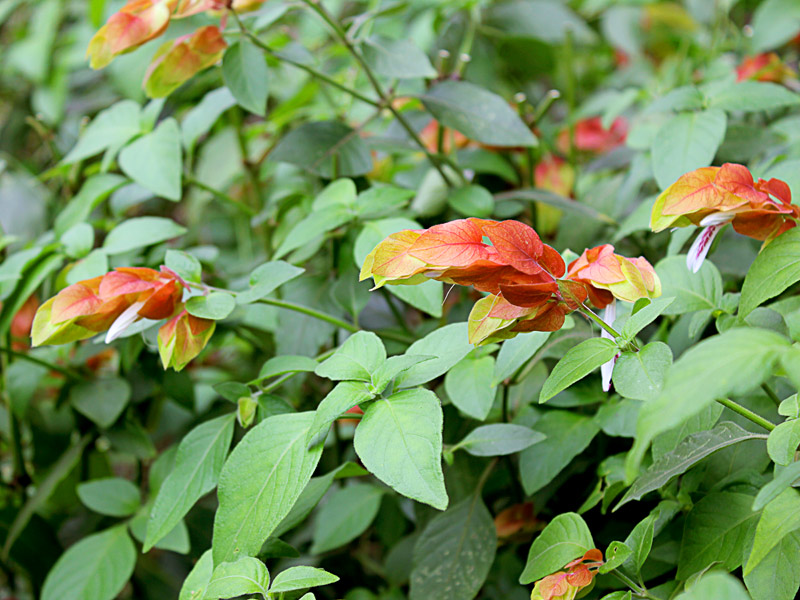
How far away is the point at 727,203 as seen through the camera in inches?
16.8

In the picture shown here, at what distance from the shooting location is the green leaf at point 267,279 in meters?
0.52

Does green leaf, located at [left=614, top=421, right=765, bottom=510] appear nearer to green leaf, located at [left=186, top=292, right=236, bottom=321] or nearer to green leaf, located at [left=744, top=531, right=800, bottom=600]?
green leaf, located at [left=744, top=531, right=800, bottom=600]

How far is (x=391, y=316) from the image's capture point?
0.82 metres

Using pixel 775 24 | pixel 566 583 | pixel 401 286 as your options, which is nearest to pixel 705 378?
pixel 566 583

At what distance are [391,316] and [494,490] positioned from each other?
0.78ft

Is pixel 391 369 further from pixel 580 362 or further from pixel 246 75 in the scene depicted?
pixel 246 75

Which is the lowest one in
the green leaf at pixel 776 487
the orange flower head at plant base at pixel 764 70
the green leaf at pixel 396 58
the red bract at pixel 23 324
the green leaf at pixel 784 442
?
the red bract at pixel 23 324

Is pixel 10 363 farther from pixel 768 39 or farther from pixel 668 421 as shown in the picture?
pixel 768 39

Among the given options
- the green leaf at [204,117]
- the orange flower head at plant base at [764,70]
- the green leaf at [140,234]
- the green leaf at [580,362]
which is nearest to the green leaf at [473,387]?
the green leaf at [580,362]

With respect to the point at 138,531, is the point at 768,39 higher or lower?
higher

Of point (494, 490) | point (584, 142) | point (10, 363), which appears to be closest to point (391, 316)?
point (494, 490)

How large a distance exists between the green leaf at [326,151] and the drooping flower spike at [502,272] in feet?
1.22

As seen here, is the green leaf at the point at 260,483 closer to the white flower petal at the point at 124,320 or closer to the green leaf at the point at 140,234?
the white flower petal at the point at 124,320

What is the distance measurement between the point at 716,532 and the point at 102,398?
633 mm
